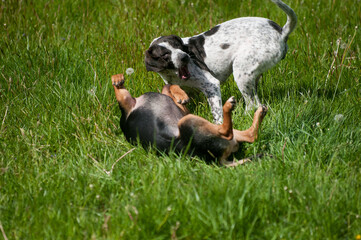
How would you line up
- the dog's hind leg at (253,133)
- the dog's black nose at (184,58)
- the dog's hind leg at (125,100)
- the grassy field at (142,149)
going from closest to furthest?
the grassy field at (142,149), the dog's hind leg at (253,133), the dog's hind leg at (125,100), the dog's black nose at (184,58)

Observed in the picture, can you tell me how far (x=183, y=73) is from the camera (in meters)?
4.16

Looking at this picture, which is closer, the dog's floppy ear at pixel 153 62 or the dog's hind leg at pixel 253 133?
the dog's hind leg at pixel 253 133

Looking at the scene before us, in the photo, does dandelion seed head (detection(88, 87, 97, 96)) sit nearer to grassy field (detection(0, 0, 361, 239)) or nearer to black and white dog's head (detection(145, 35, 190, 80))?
grassy field (detection(0, 0, 361, 239))

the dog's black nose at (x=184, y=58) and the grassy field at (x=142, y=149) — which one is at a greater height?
the dog's black nose at (x=184, y=58)

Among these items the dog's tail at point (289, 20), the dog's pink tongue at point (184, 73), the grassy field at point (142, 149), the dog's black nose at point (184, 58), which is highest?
the dog's tail at point (289, 20)

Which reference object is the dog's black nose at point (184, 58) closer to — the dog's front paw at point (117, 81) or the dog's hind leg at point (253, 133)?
the dog's front paw at point (117, 81)

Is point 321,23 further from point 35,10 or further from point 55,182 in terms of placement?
point 55,182

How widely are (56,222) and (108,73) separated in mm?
2416

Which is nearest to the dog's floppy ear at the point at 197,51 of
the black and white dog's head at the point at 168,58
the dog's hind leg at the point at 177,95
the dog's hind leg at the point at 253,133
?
the black and white dog's head at the point at 168,58

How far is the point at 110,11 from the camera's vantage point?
6312 millimetres

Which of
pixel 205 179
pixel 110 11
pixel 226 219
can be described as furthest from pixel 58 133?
pixel 110 11

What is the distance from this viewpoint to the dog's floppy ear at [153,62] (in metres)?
4.10

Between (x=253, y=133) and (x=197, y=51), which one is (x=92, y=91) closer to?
(x=197, y=51)

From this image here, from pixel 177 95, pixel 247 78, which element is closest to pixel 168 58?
pixel 177 95
